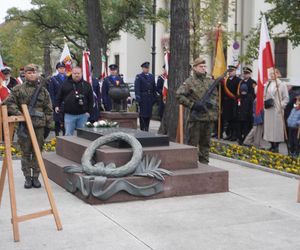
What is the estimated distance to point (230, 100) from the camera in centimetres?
1478

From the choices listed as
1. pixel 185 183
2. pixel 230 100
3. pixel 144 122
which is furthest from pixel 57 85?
pixel 185 183

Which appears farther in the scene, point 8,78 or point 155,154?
point 8,78

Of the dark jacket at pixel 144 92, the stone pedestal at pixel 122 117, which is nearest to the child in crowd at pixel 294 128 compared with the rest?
the stone pedestal at pixel 122 117

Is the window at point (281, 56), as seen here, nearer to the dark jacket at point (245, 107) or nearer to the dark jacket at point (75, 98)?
the dark jacket at point (245, 107)

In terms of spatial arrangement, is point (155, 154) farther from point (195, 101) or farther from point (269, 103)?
point (269, 103)

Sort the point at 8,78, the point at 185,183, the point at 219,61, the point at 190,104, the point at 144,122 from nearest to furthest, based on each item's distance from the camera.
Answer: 1. the point at 185,183
2. the point at 190,104
3. the point at 219,61
4. the point at 144,122
5. the point at 8,78

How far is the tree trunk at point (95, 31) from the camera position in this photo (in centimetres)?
1953

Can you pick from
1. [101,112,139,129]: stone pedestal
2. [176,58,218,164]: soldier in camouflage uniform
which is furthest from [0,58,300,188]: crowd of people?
[101,112,139,129]: stone pedestal

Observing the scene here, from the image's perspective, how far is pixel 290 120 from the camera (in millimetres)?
11617

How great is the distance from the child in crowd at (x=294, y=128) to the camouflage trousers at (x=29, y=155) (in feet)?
18.2

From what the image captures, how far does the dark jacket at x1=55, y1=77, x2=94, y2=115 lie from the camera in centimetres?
1040

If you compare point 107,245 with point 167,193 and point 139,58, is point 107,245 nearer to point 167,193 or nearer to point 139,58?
point 167,193

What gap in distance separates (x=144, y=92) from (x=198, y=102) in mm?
5949

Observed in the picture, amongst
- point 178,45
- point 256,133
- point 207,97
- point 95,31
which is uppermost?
point 95,31
